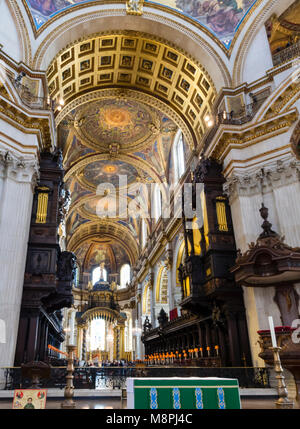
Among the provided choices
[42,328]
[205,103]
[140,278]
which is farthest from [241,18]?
[140,278]

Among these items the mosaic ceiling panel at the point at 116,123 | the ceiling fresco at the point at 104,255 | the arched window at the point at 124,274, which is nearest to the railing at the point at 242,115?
the mosaic ceiling panel at the point at 116,123

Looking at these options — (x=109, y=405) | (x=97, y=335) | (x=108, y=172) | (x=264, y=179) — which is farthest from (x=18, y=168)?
(x=97, y=335)

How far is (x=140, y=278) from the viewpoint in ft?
103

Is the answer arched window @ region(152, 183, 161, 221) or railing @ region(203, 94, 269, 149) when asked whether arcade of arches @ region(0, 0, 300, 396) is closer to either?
railing @ region(203, 94, 269, 149)

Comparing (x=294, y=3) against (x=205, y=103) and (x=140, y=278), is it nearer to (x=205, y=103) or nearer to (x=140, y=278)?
(x=205, y=103)

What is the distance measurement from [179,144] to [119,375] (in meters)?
15.6

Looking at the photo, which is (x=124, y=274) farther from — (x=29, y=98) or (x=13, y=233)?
(x=13, y=233)

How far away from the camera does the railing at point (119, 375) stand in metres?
8.82

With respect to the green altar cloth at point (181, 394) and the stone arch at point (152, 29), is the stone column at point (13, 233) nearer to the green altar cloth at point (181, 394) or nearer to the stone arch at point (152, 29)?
the stone arch at point (152, 29)

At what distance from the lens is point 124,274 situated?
38875mm

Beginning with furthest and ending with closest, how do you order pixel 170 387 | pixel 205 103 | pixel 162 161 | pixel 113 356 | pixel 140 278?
pixel 113 356, pixel 140 278, pixel 162 161, pixel 205 103, pixel 170 387

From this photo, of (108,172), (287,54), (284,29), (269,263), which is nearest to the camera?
(269,263)

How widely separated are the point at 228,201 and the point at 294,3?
9007 millimetres

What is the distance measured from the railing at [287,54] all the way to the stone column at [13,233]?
34.5 ft
